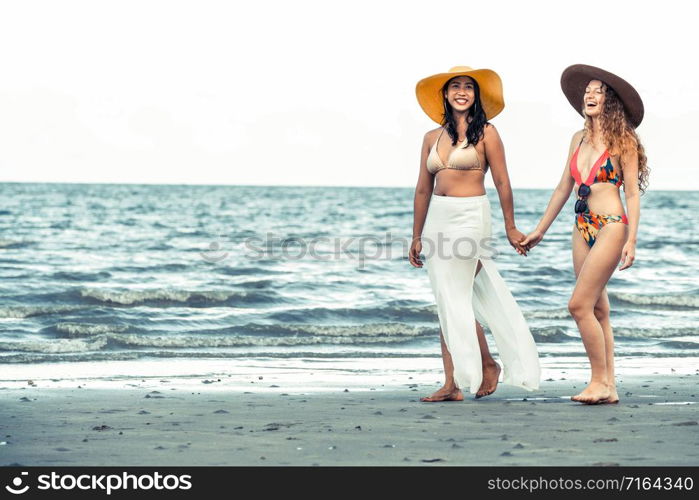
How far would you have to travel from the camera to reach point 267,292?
15.2 meters

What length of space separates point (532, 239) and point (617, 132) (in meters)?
0.75

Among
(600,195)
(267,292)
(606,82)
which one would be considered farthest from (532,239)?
(267,292)

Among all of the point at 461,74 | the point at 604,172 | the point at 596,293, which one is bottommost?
the point at 596,293

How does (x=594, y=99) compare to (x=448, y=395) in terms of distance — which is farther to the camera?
(x=448, y=395)

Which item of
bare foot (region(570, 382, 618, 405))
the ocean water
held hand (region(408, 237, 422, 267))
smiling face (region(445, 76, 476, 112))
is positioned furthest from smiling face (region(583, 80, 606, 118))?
the ocean water

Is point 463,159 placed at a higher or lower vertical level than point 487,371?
higher

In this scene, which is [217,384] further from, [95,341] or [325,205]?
[325,205]

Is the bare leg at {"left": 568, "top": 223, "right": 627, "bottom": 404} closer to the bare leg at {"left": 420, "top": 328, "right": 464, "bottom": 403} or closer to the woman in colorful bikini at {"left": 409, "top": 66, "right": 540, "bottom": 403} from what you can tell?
the woman in colorful bikini at {"left": 409, "top": 66, "right": 540, "bottom": 403}

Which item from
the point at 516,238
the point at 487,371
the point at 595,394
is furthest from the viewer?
the point at 487,371

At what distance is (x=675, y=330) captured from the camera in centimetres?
1155

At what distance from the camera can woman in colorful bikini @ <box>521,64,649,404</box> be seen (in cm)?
562

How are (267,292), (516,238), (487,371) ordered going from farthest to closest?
(267,292)
(487,371)
(516,238)

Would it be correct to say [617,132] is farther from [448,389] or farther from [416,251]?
[448,389]
